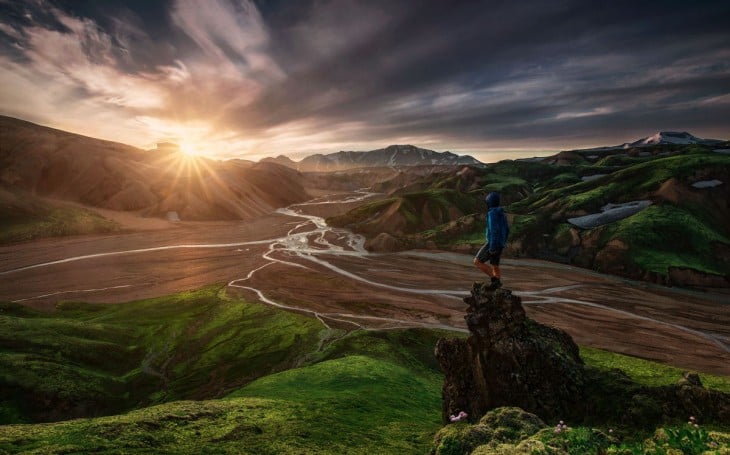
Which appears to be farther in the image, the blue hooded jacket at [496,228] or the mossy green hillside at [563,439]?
the blue hooded jacket at [496,228]

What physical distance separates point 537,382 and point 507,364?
1.05 meters

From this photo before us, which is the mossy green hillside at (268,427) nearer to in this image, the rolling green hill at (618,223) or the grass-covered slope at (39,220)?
the rolling green hill at (618,223)

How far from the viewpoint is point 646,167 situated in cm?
8900

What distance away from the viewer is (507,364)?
494 inches

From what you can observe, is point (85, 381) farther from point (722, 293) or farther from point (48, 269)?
point (722, 293)

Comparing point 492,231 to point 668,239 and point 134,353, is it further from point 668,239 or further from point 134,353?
point 668,239

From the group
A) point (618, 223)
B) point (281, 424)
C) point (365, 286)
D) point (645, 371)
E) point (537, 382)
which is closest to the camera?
A: point (281, 424)

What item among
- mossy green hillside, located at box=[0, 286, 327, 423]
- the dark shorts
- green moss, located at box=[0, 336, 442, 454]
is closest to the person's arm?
the dark shorts

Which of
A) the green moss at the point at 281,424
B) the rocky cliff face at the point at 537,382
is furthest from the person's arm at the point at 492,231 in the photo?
the green moss at the point at 281,424

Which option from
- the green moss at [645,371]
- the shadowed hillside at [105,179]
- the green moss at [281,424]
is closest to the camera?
the green moss at [281,424]

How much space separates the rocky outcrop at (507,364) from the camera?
11625 millimetres

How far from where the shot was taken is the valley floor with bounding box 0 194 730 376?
3950cm

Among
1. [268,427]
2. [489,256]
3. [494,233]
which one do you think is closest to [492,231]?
[494,233]

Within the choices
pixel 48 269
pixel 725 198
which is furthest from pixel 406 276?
pixel 725 198
